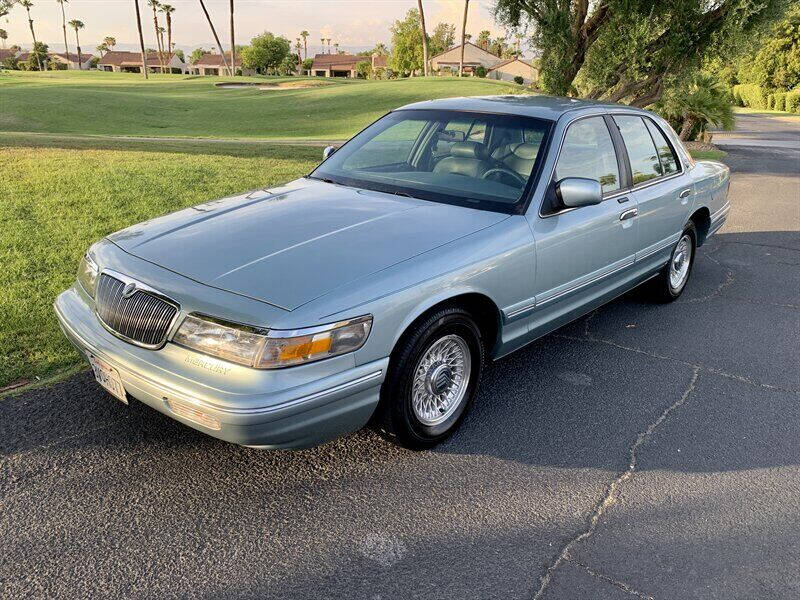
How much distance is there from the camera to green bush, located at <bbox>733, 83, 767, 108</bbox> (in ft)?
140

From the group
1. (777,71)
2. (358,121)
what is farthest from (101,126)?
(777,71)

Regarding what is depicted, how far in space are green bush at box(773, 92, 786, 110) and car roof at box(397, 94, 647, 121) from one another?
4195 cm

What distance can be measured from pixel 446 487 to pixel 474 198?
5.48 feet

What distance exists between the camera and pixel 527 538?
2.82m

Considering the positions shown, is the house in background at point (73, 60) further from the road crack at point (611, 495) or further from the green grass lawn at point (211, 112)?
the road crack at point (611, 495)

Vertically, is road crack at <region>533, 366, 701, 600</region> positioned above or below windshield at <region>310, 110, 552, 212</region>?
below

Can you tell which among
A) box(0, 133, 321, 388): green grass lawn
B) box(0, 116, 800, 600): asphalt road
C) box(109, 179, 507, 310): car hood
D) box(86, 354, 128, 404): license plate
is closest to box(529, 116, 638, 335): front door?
box(109, 179, 507, 310): car hood

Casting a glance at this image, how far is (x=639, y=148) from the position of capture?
16.2ft

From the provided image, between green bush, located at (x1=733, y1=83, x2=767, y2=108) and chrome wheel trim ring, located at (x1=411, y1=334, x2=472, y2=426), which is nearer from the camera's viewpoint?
chrome wheel trim ring, located at (x1=411, y1=334, x2=472, y2=426)

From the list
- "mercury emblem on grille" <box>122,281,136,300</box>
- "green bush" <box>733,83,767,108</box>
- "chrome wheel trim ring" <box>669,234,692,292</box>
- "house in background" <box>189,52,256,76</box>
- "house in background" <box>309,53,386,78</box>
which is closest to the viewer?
"mercury emblem on grille" <box>122,281,136,300</box>

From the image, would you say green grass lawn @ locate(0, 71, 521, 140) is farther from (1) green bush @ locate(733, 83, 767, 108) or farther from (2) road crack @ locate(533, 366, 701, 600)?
(2) road crack @ locate(533, 366, 701, 600)

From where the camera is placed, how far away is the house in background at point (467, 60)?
104 meters

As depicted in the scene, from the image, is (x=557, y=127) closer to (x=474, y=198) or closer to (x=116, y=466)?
(x=474, y=198)

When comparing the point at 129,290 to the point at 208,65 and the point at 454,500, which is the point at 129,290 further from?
the point at 208,65
